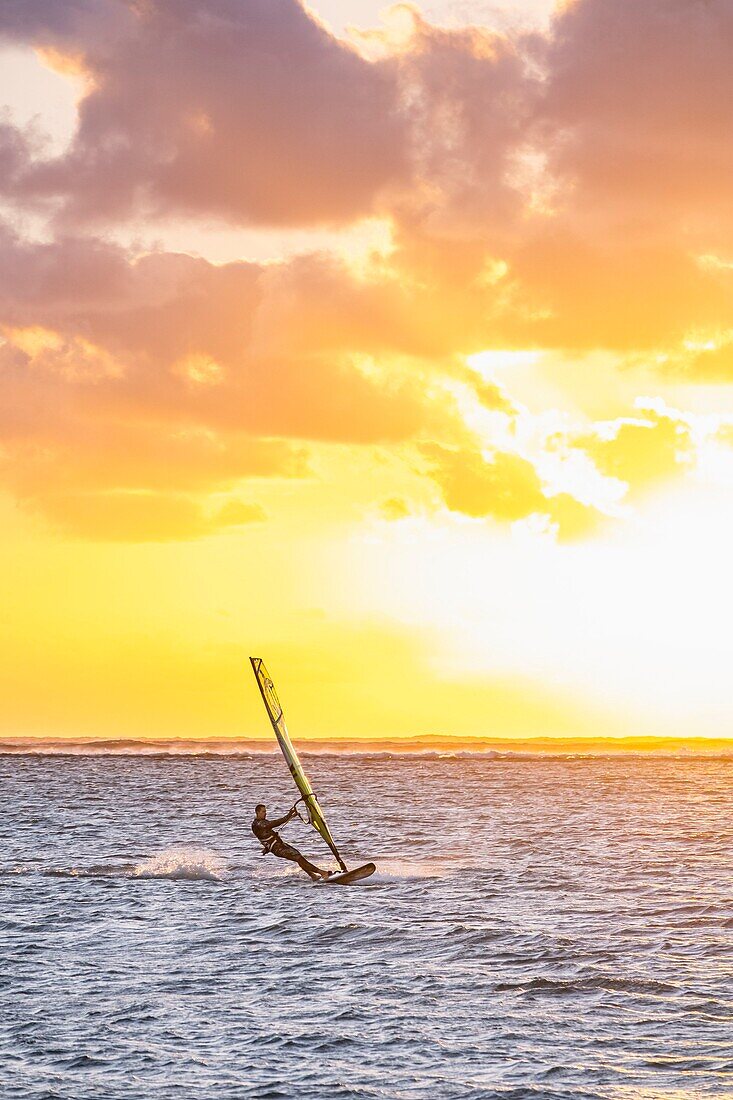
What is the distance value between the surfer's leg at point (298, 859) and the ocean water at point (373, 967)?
76cm

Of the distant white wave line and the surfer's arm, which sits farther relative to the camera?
the distant white wave line

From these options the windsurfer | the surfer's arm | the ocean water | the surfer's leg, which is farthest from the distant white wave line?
the surfer's arm

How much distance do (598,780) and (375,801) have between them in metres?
45.1

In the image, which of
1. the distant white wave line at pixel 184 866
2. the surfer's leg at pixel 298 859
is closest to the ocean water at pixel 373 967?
the distant white wave line at pixel 184 866

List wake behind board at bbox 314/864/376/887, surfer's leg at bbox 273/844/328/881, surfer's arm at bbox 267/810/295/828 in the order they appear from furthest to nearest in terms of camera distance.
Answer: wake behind board at bbox 314/864/376/887, surfer's leg at bbox 273/844/328/881, surfer's arm at bbox 267/810/295/828

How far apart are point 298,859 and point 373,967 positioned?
13652mm

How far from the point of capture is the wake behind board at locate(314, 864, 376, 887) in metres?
44.8

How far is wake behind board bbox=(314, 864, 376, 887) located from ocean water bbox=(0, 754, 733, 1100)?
2.81ft

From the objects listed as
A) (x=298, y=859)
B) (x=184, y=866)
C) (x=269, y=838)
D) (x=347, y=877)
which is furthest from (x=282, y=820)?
(x=184, y=866)

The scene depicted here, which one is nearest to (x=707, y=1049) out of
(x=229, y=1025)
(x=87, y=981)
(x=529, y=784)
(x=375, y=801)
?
(x=229, y=1025)

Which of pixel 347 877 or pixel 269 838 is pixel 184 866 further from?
pixel 269 838

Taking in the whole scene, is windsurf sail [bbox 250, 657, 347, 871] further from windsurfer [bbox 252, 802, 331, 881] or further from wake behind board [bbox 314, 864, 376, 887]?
windsurfer [bbox 252, 802, 331, 881]

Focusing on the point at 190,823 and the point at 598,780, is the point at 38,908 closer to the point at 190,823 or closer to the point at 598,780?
the point at 190,823

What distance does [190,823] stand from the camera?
71.9m
